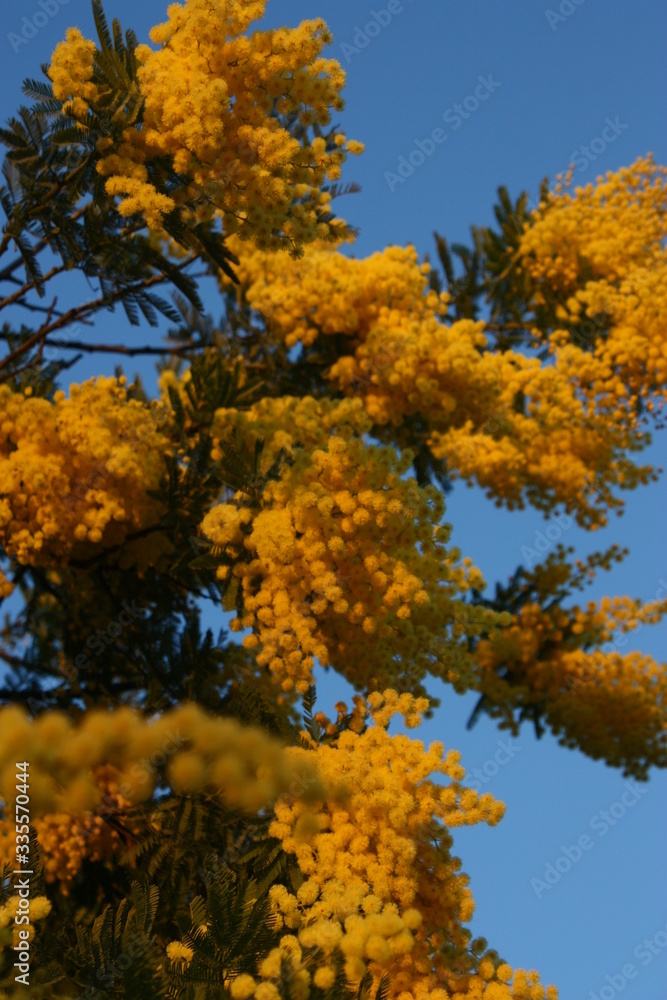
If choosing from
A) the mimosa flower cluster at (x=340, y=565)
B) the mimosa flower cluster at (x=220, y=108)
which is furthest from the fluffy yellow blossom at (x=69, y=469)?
the mimosa flower cluster at (x=220, y=108)

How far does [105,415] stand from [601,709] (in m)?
5.35

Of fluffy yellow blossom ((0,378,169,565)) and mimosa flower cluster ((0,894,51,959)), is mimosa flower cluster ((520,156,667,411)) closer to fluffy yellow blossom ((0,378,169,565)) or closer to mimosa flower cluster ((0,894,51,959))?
fluffy yellow blossom ((0,378,169,565))

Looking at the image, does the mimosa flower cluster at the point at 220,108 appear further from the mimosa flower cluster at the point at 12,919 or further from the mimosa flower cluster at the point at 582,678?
the mimosa flower cluster at the point at 582,678

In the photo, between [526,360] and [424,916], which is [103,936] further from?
[526,360]

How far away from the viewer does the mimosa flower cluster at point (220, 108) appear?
4.48m

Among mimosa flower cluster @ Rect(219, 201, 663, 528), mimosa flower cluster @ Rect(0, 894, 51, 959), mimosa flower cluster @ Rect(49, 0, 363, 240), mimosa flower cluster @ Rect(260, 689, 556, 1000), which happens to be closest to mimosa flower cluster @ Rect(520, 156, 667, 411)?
mimosa flower cluster @ Rect(219, 201, 663, 528)

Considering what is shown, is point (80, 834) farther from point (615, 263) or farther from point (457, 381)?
point (615, 263)

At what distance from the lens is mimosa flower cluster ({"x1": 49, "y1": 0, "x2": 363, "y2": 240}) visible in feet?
14.7

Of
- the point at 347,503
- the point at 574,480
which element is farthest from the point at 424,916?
the point at 574,480

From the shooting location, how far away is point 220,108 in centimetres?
445

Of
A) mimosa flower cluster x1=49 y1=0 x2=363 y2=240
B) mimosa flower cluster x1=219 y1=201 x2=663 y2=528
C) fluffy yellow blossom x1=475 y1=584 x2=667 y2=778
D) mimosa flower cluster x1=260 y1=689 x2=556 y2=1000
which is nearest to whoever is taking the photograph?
mimosa flower cluster x1=260 y1=689 x2=556 y2=1000

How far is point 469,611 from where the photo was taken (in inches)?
234

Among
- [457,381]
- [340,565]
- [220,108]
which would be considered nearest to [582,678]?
[457,381]

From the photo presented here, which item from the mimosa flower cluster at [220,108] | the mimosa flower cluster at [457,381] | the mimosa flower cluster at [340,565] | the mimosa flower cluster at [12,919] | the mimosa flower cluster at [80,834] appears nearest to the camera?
the mimosa flower cluster at [12,919]
